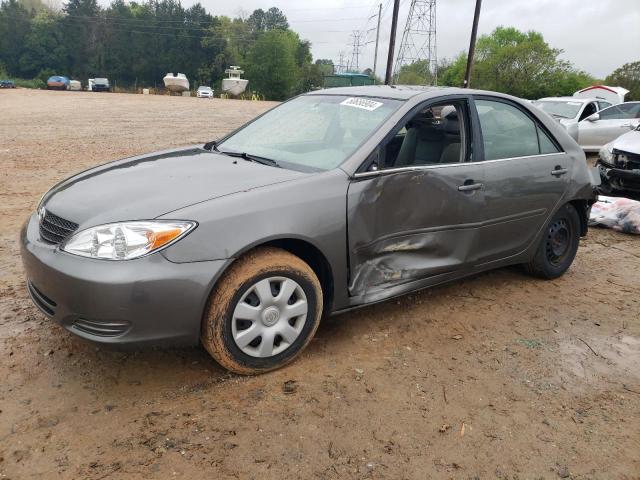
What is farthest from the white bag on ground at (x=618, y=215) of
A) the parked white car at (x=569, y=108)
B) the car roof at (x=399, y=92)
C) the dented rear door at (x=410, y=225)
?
the parked white car at (x=569, y=108)

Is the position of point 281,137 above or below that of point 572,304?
above

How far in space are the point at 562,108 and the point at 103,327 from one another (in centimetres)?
1308

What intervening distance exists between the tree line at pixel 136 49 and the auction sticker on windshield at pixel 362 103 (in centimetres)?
7630

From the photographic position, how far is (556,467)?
238 cm

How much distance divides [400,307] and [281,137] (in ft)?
4.96

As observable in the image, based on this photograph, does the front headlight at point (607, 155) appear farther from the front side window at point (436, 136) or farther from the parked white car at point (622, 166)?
the front side window at point (436, 136)

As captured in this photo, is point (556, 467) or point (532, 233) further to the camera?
point (532, 233)

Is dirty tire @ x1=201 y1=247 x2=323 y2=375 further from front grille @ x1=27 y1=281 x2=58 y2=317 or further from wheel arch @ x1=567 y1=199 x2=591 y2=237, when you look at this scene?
wheel arch @ x1=567 y1=199 x2=591 y2=237

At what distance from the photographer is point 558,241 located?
4633 millimetres

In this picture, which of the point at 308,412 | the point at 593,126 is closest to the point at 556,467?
the point at 308,412

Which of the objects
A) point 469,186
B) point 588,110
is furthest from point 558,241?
point 588,110

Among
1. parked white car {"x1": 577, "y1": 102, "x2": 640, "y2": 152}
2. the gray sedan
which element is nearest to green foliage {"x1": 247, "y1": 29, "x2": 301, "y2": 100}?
parked white car {"x1": 577, "y1": 102, "x2": 640, "y2": 152}

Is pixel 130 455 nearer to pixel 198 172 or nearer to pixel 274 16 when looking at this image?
pixel 198 172

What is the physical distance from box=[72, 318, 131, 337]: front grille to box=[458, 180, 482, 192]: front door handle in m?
2.27
